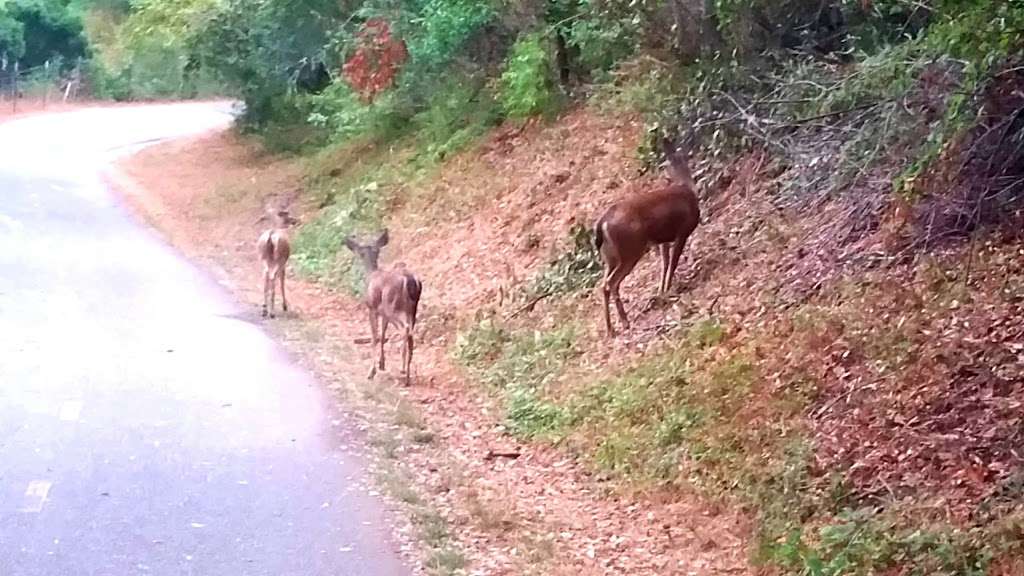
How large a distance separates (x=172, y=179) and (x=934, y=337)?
939 inches

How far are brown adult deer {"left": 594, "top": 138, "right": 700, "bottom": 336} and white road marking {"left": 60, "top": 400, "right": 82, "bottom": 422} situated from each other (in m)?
4.64

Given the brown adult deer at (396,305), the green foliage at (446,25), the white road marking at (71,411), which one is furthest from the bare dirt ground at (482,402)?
the white road marking at (71,411)

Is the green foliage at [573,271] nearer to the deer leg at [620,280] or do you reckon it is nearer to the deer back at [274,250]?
the deer leg at [620,280]

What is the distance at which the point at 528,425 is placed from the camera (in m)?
11.1

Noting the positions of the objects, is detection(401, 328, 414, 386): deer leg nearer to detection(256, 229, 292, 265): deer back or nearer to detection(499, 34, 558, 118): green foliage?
detection(256, 229, 292, 265): deer back

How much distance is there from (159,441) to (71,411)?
3.47 feet

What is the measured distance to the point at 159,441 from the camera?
9.99m

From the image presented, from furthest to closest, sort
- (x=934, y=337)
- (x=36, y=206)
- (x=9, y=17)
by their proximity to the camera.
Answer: (x=9, y=17) < (x=36, y=206) < (x=934, y=337)

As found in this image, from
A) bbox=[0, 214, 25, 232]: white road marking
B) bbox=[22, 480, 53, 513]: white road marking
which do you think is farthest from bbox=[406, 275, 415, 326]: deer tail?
bbox=[0, 214, 25, 232]: white road marking

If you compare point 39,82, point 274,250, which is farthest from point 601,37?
point 39,82

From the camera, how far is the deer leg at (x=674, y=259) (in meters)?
12.5

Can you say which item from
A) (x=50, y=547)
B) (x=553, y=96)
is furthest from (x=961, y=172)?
(x=553, y=96)

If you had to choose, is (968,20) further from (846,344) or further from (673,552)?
(673,552)

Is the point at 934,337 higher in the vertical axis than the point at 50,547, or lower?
higher
